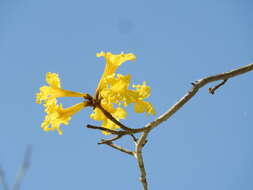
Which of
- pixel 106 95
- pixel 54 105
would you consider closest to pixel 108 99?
pixel 106 95

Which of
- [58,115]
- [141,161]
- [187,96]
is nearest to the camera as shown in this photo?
[187,96]

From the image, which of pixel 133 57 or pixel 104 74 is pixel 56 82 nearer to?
pixel 104 74

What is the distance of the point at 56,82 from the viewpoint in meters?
4.13

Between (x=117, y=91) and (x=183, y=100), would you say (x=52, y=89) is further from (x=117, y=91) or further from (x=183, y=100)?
(x=183, y=100)

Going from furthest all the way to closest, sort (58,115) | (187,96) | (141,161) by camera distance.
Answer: (58,115), (141,161), (187,96)

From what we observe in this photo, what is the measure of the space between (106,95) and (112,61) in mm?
442

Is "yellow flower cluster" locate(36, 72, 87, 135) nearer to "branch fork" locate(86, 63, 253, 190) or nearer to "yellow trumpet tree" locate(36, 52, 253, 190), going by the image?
"yellow trumpet tree" locate(36, 52, 253, 190)

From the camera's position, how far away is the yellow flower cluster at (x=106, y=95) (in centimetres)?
385

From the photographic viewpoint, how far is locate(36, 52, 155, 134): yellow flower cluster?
385cm

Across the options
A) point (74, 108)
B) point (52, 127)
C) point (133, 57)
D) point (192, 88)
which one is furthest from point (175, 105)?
point (52, 127)

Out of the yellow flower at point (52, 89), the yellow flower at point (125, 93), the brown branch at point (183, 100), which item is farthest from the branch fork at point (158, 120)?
the yellow flower at point (52, 89)

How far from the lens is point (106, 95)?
388 centimetres

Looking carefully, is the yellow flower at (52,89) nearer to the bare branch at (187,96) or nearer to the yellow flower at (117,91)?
the yellow flower at (117,91)

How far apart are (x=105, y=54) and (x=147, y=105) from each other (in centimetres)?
80
